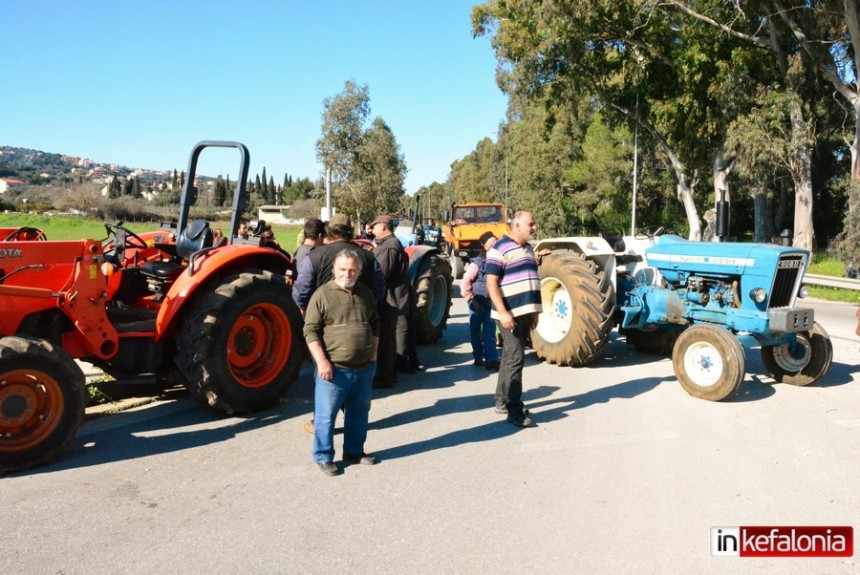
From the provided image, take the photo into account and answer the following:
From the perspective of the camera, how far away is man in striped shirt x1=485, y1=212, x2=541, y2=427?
5.38m

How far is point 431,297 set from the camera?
29.6 feet

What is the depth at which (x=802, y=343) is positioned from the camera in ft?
22.0

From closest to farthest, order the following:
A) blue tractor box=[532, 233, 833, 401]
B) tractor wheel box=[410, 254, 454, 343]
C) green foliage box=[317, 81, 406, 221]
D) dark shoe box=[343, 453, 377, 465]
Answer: dark shoe box=[343, 453, 377, 465]
blue tractor box=[532, 233, 833, 401]
tractor wheel box=[410, 254, 454, 343]
green foliage box=[317, 81, 406, 221]

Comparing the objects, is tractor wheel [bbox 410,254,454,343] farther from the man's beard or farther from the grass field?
the grass field

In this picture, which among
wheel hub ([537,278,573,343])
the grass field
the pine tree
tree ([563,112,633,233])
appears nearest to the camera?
wheel hub ([537,278,573,343])

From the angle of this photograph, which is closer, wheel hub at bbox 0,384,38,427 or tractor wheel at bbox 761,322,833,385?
wheel hub at bbox 0,384,38,427

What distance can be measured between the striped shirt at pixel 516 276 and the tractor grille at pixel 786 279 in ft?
8.35

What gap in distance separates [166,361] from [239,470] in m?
1.52

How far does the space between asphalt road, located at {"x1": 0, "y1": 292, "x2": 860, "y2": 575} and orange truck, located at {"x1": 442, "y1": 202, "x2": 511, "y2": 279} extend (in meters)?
14.0

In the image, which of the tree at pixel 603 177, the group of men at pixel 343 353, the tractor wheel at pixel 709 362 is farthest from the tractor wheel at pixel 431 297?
the tree at pixel 603 177

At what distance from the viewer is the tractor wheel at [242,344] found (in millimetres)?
5090

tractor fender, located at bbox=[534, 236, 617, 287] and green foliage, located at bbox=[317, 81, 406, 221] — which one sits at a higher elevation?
green foliage, located at bbox=[317, 81, 406, 221]

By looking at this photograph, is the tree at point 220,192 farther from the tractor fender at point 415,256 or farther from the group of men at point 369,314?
the tractor fender at point 415,256

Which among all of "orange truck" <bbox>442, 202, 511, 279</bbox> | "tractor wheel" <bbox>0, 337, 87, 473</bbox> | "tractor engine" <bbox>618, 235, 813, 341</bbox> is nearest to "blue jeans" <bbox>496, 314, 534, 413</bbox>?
"tractor engine" <bbox>618, 235, 813, 341</bbox>
